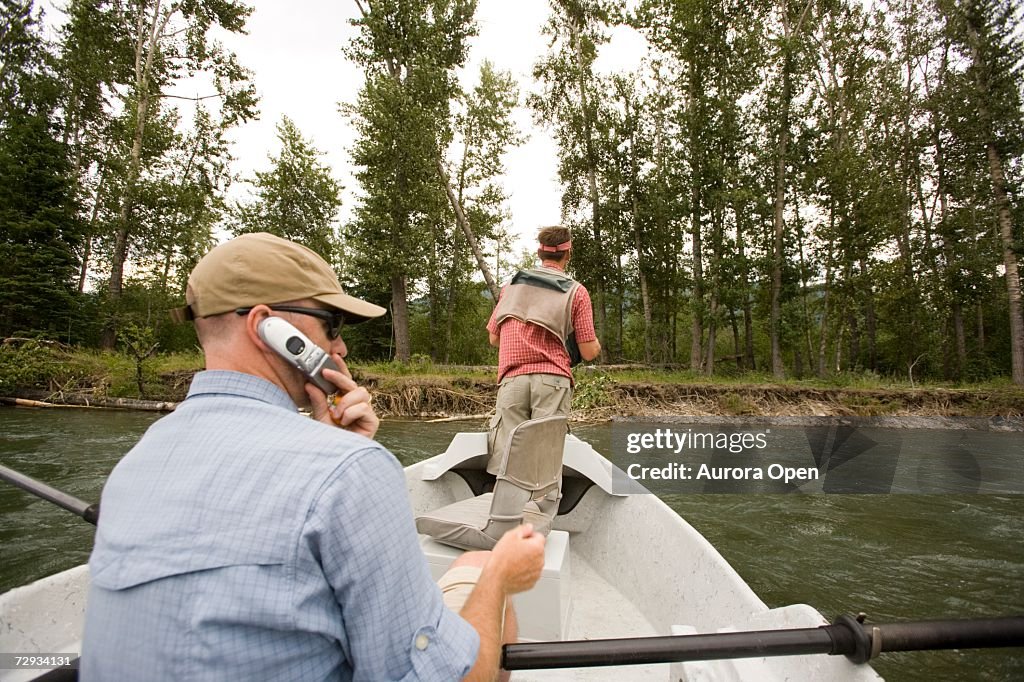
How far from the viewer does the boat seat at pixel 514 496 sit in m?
2.28

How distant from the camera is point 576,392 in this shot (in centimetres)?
1297

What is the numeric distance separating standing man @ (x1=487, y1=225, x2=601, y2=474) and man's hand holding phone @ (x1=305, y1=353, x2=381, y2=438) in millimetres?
1604

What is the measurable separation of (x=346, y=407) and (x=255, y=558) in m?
0.44

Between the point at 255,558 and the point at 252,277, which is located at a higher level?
the point at 252,277

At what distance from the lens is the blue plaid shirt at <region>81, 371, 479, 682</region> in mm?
697

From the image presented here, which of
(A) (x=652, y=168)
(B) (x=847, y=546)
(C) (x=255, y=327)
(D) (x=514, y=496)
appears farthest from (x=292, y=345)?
(A) (x=652, y=168)

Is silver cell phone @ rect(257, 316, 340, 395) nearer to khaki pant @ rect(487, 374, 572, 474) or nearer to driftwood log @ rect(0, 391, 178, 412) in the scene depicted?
khaki pant @ rect(487, 374, 572, 474)

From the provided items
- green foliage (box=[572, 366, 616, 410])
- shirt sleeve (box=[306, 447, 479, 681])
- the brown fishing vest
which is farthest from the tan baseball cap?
green foliage (box=[572, 366, 616, 410])

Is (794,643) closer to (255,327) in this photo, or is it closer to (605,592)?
(255,327)

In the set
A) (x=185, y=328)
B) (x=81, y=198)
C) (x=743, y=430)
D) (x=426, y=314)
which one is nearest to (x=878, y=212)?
(x=743, y=430)

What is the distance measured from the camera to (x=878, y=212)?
16.8 m

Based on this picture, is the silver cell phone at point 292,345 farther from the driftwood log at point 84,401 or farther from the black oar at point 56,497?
the driftwood log at point 84,401

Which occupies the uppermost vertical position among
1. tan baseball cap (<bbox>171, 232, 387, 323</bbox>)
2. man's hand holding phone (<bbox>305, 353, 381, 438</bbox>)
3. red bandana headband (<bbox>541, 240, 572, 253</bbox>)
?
red bandana headband (<bbox>541, 240, 572, 253</bbox>)

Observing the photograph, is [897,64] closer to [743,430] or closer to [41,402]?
[743,430]
